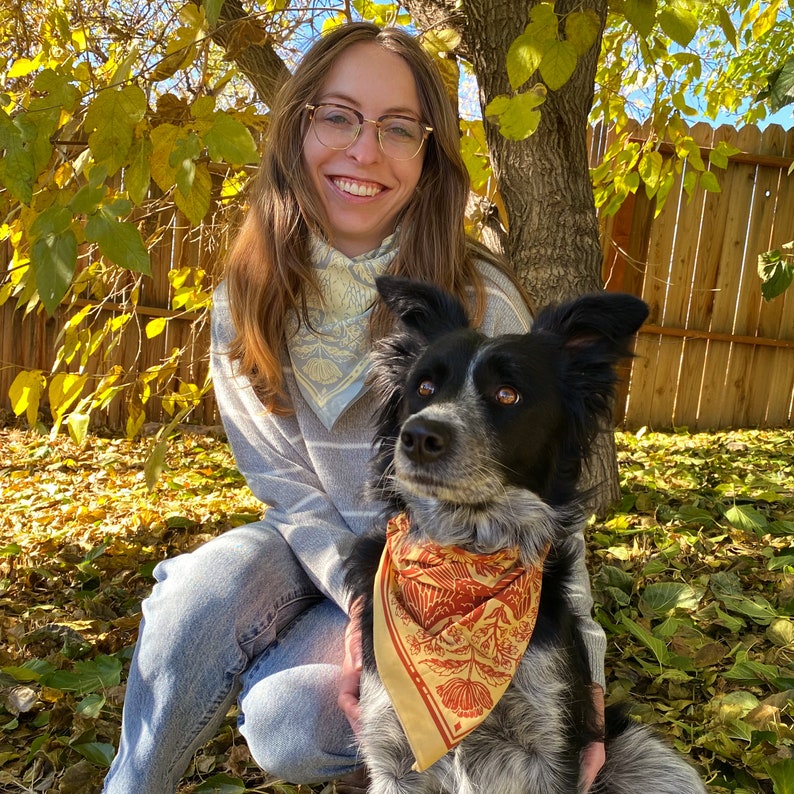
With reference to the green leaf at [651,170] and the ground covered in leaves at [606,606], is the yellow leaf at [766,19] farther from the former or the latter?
the ground covered in leaves at [606,606]

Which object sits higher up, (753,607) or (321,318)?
(321,318)

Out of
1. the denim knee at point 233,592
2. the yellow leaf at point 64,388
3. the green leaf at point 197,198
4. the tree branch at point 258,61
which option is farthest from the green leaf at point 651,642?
the tree branch at point 258,61

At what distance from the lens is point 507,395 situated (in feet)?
6.79

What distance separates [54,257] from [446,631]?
4.66 ft

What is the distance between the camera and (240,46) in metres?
3.43

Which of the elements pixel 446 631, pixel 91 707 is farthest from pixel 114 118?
pixel 91 707

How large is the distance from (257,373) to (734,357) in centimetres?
680

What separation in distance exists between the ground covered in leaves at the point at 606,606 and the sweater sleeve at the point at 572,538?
543 millimetres

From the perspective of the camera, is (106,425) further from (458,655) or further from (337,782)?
(458,655)

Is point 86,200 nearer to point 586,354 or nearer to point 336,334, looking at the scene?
point 336,334

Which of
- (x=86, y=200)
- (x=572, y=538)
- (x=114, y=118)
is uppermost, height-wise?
(x=114, y=118)

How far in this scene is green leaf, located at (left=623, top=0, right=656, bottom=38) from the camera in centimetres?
186

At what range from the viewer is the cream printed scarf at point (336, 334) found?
2520mm

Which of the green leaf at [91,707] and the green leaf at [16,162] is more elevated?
the green leaf at [16,162]
